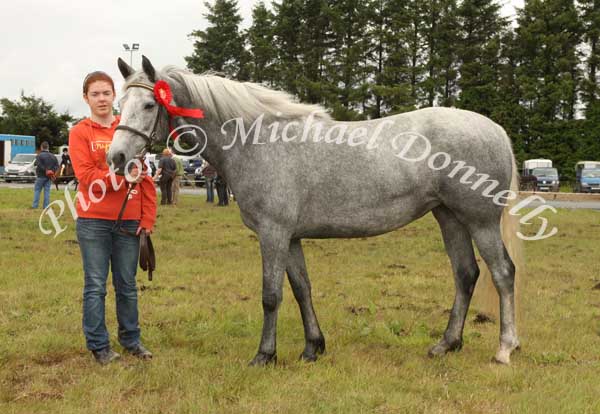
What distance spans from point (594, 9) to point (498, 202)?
42.2m

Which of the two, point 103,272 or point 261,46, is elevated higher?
point 261,46

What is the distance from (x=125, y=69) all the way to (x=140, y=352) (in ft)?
7.51

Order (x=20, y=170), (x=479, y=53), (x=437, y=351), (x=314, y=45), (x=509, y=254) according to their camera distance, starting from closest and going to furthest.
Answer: (x=437, y=351), (x=509, y=254), (x=20, y=170), (x=314, y=45), (x=479, y=53)

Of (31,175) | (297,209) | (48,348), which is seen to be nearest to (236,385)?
(297,209)

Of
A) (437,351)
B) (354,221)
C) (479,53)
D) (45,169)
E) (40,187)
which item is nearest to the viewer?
(354,221)


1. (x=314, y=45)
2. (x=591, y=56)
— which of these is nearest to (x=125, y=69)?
(x=314, y=45)

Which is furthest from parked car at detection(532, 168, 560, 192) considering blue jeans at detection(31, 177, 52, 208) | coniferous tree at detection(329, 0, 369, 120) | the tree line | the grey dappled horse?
the grey dappled horse

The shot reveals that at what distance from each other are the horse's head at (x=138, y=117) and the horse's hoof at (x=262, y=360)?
1.75m

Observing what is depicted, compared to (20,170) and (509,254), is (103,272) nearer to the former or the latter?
(509,254)

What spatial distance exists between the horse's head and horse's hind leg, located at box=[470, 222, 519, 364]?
265cm

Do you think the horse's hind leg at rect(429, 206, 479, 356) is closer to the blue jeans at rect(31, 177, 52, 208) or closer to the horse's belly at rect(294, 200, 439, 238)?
the horse's belly at rect(294, 200, 439, 238)

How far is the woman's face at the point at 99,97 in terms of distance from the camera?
4473mm

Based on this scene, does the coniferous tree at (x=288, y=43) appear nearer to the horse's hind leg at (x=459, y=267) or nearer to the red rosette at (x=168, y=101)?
the horse's hind leg at (x=459, y=267)

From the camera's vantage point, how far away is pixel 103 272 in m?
4.56
